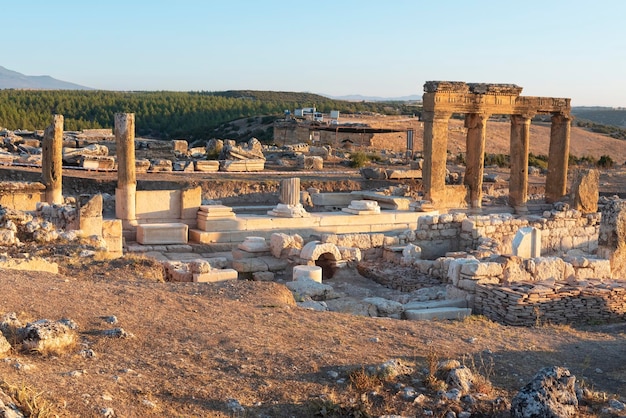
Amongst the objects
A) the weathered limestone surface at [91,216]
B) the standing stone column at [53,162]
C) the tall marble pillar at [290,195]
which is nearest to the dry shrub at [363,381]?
the weathered limestone surface at [91,216]

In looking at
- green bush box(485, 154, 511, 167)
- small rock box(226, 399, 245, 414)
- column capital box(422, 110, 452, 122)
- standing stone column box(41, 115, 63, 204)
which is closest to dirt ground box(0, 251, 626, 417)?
small rock box(226, 399, 245, 414)

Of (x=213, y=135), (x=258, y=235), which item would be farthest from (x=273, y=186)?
(x=213, y=135)

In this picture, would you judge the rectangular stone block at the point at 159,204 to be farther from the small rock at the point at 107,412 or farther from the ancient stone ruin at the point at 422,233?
the small rock at the point at 107,412

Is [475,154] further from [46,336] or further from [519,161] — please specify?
[46,336]

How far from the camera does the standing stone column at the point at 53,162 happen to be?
55.0ft

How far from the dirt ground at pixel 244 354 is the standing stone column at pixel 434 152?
10.3 metres

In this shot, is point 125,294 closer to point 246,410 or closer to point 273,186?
point 246,410

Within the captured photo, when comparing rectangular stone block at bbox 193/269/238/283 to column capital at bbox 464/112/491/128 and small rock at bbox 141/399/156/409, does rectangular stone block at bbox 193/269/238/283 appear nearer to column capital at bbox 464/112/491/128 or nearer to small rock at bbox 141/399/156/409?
small rock at bbox 141/399/156/409

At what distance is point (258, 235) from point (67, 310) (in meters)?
9.33

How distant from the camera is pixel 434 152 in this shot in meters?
19.7

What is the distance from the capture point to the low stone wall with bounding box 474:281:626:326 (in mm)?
10953

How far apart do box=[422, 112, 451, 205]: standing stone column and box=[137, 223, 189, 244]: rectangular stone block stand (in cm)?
752

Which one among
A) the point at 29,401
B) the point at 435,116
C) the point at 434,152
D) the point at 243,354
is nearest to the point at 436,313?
the point at 243,354

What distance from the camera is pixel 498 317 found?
11.1 m
